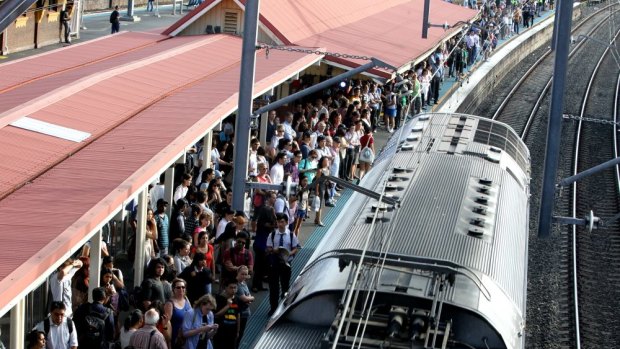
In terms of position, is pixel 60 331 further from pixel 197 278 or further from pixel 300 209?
pixel 300 209

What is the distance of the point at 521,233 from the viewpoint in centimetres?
1418

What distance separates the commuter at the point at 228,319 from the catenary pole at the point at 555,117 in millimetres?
4691

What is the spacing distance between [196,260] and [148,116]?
4.71 metres

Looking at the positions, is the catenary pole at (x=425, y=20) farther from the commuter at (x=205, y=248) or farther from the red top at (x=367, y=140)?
the commuter at (x=205, y=248)

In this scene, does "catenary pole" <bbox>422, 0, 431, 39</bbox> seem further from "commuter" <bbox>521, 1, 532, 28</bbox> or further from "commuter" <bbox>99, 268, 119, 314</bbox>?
"commuter" <bbox>521, 1, 532, 28</bbox>

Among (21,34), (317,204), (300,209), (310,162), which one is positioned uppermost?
(310,162)

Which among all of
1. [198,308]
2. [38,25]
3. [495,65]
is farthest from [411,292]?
[495,65]

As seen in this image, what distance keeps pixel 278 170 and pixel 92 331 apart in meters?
8.38

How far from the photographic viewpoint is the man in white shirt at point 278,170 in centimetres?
2000

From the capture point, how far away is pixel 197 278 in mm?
13883

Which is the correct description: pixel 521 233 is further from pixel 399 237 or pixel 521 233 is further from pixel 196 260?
pixel 196 260

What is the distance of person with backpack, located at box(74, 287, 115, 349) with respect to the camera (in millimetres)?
11984

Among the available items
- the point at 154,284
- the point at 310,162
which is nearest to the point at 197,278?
the point at 154,284

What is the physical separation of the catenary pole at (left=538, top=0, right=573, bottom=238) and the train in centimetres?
44
